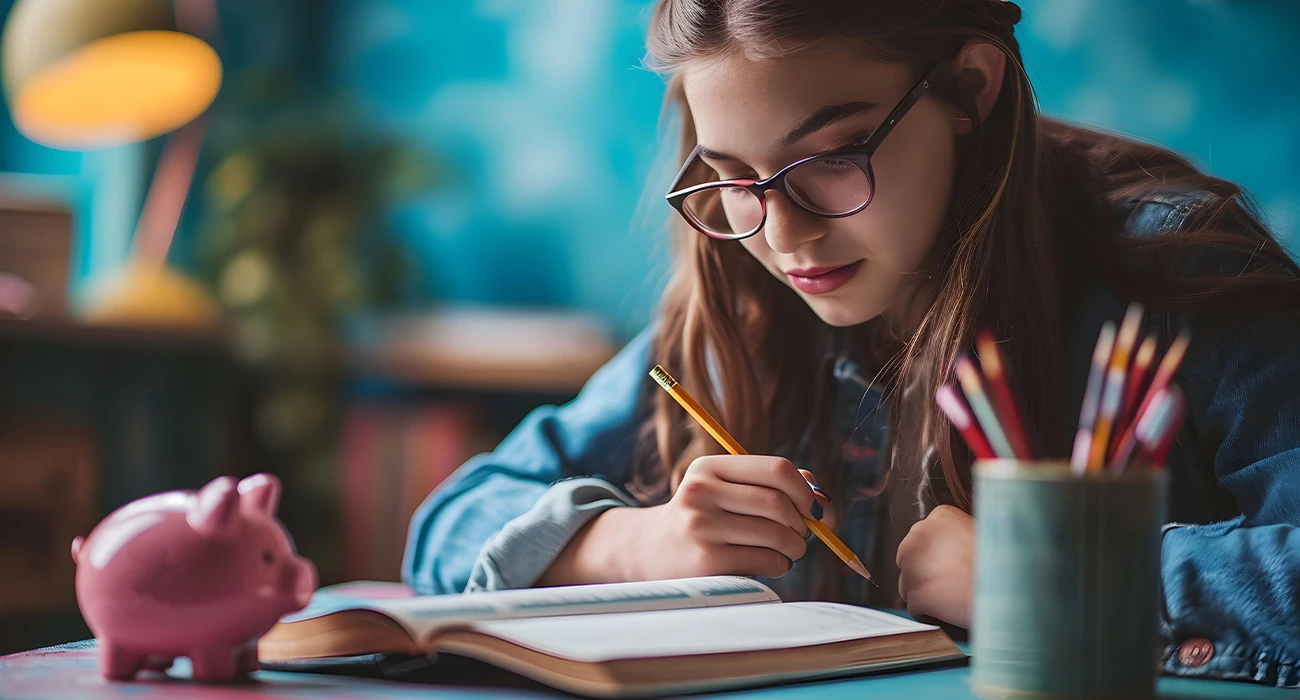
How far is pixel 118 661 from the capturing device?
1.76ft

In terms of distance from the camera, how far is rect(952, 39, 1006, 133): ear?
33.5 inches

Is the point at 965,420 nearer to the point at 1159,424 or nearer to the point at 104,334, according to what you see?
the point at 1159,424

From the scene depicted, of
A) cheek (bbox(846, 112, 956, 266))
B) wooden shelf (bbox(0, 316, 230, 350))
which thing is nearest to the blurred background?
wooden shelf (bbox(0, 316, 230, 350))

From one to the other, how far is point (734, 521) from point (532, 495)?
0.29 metres

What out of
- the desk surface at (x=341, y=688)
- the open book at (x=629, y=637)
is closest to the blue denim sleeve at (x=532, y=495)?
the open book at (x=629, y=637)

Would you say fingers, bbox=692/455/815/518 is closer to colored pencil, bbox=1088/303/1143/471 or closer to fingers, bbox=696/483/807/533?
fingers, bbox=696/483/807/533

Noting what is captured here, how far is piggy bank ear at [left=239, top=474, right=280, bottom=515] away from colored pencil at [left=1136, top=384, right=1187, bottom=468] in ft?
1.27

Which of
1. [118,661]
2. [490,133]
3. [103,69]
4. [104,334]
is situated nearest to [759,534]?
[118,661]

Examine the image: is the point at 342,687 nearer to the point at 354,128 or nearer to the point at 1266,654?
the point at 1266,654

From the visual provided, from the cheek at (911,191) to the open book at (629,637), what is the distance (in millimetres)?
292

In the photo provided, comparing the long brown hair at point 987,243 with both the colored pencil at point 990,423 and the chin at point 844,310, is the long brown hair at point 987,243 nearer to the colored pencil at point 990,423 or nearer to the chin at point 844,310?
the chin at point 844,310

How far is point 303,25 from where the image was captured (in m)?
3.00

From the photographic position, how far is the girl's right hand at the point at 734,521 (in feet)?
2.46

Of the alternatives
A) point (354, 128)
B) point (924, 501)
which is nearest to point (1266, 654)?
point (924, 501)
